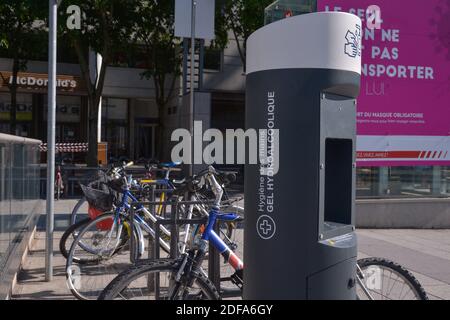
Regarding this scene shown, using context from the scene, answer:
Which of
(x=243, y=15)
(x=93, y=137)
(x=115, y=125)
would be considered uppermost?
(x=243, y=15)

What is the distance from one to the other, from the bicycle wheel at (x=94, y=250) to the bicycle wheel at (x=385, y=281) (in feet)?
8.74

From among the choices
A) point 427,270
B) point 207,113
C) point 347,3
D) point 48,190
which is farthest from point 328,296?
point 207,113

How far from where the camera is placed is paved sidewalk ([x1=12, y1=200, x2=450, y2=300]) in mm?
5371

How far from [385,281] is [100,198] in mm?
3076

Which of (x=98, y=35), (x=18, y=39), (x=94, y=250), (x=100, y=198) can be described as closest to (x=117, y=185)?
(x=100, y=198)

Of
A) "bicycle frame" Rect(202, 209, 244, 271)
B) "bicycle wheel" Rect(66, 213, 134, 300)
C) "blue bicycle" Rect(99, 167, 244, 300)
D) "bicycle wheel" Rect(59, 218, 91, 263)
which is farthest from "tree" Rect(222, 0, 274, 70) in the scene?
"blue bicycle" Rect(99, 167, 244, 300)

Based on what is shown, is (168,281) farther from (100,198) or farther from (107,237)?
(100,198)

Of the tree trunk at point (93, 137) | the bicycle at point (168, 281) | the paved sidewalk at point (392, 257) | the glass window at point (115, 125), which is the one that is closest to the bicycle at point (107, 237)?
the paved sidewalk at point (392, 257)

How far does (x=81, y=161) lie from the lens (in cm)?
2738

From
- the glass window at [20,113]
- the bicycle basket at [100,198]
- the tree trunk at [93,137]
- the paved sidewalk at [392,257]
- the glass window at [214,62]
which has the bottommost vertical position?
the paved sidewalk at [392,257]

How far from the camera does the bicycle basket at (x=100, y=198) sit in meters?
Result: 5.56

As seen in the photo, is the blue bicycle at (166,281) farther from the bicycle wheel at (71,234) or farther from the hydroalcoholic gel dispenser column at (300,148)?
the bicycle wheel at (71,234)

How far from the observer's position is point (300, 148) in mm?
2916

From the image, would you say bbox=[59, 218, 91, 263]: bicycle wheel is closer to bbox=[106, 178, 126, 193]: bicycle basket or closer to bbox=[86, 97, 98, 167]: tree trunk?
bbox=[106, 178, 126, 193]: bicycle basket
